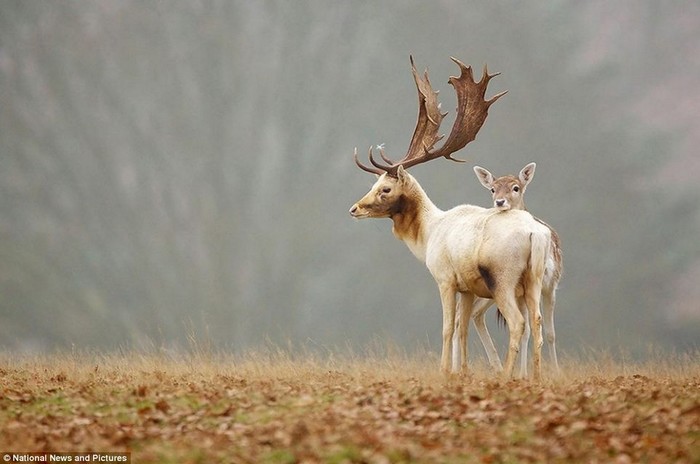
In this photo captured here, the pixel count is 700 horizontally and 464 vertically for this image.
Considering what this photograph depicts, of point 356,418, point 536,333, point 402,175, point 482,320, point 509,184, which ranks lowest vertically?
A: point 356,418

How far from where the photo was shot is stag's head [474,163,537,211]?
13.5m

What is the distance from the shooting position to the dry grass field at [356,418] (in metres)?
7.02

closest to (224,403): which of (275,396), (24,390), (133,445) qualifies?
(275,396)

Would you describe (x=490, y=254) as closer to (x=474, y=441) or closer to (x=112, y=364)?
(x=474, y=441)

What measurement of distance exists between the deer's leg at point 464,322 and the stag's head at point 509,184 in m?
1.57

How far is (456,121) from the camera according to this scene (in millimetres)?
14977

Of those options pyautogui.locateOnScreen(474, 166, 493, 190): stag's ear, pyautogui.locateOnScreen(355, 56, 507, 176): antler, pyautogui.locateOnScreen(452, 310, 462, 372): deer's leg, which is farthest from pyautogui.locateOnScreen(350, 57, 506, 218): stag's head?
pyautogui.locateOnScreen(452, 310, 462, 372): deer's leg

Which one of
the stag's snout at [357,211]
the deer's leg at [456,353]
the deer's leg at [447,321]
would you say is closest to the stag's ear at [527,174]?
the deer's leg at [447,321]

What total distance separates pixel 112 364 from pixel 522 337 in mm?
6813

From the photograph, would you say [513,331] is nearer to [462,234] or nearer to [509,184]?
[462,234]

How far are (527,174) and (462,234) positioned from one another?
175 centimetres

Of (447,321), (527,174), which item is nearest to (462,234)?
(447,321)

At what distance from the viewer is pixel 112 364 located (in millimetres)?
14734

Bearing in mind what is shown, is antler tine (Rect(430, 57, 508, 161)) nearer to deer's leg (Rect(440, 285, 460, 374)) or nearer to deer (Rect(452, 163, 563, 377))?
deer (Rect(452, 163, 563, 377))
